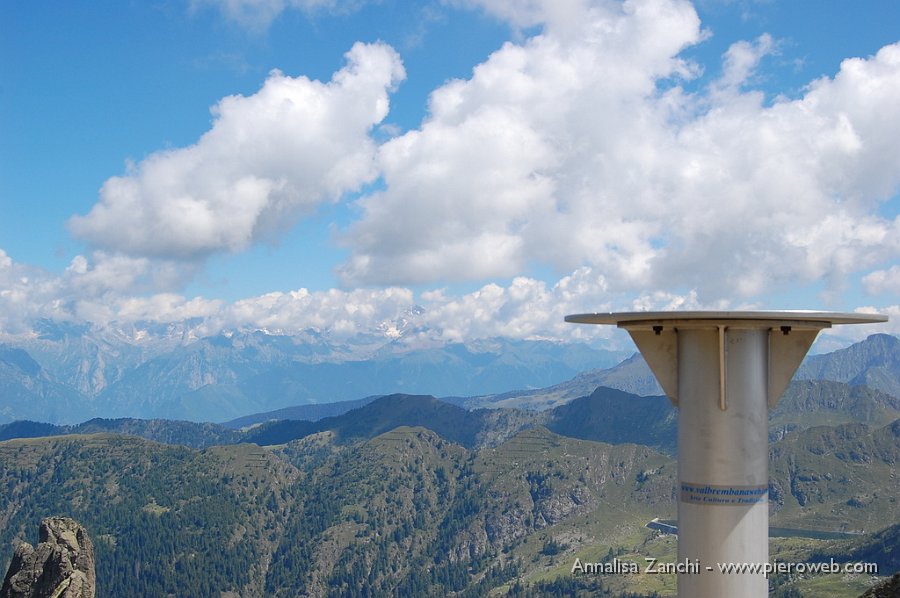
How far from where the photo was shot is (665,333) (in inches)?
774

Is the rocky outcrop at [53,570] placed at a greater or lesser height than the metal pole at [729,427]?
lesser

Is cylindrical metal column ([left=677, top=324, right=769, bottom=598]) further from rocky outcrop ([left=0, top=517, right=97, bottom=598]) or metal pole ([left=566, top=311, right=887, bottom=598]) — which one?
rocky outcrop ([left=0, top=517, right=97, bottom=598])

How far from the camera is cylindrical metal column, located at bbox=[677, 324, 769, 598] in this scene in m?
19.0

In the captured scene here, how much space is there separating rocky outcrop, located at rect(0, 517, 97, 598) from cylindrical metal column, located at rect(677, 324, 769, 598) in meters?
107

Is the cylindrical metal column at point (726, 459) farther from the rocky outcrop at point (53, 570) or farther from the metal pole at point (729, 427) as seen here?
the rocky outcrop at point (53, 570)

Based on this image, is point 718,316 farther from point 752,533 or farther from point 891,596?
point 891,596

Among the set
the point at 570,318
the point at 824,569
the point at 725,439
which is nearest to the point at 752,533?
the point at 725,439

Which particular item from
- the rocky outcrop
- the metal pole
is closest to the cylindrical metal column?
the metal pole

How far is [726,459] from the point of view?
18.9m

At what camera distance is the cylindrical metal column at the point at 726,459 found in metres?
19.0

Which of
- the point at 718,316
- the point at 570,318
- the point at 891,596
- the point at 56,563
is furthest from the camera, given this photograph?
the point at 56,563

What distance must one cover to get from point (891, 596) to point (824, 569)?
15451 mm

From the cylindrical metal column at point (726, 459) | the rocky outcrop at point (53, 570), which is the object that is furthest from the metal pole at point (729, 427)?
the rocky outcrop at point (53, 570)

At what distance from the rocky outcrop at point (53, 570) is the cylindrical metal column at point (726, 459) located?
4225 inches
